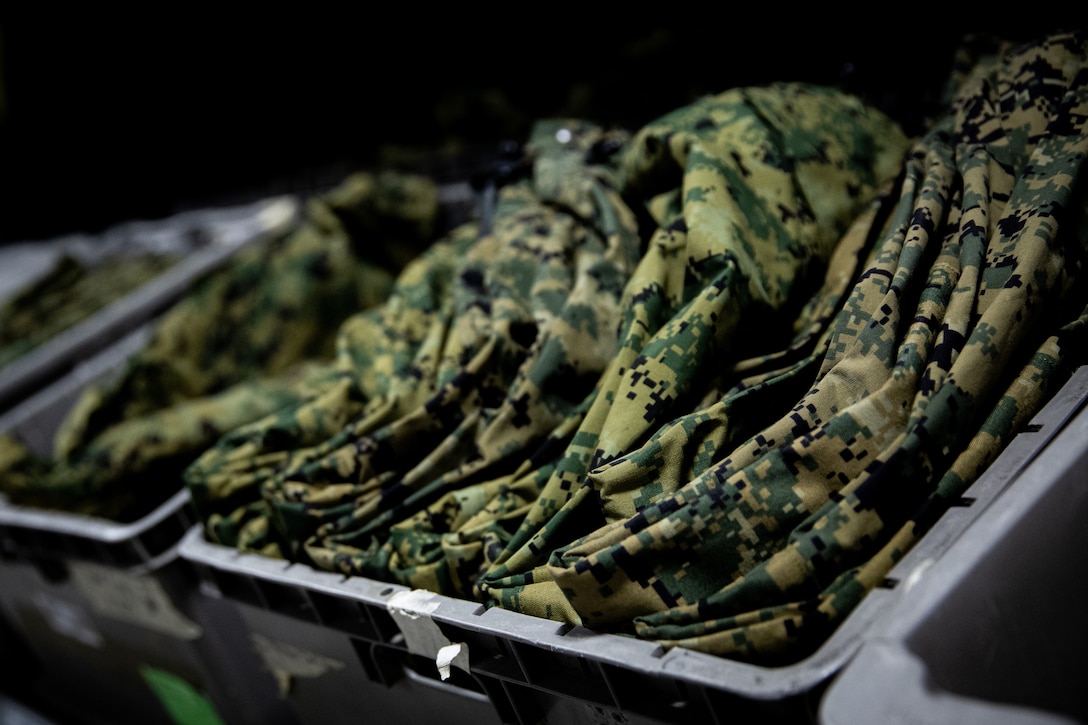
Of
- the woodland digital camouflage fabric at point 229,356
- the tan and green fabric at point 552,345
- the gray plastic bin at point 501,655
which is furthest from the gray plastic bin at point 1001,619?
the woodland digital camouflage fabric at point 229,356

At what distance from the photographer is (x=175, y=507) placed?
1.65 meters

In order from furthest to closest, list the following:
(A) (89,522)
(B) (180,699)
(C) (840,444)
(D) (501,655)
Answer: (B) (180,699)
(A) (89,522)
(D) (501,655)
(C) (840,444)

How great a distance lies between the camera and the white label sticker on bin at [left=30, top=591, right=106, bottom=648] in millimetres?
2037

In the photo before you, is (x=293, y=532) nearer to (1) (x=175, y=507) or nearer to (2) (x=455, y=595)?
(2) (x=455, y=595)

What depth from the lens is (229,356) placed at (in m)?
2.06

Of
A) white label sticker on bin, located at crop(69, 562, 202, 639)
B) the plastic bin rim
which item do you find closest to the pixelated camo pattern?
the plastic bin rim

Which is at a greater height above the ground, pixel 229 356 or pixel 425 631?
pixel 229 356

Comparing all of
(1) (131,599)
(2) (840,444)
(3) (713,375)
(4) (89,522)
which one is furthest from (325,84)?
(2) (840,444)

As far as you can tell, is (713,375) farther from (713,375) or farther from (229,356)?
(229,356)

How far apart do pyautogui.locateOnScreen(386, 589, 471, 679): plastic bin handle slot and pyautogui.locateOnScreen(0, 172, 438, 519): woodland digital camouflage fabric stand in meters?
0.85

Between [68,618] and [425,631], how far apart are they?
5.40 ft

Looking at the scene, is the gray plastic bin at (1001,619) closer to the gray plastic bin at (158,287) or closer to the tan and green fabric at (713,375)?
the tan and green fabric at (713,375)

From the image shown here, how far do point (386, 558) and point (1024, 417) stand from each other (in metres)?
0.89

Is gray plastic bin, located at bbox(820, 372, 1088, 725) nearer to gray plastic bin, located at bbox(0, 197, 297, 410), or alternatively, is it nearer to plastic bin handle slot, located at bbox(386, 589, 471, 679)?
plastic bin handle slot, located at bbox(386, 589, 471, 679)
